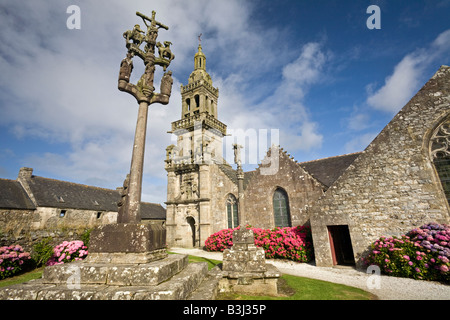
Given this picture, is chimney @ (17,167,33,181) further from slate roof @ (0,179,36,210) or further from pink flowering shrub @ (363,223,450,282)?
pink flowering shrub @ (363,223,450,282)

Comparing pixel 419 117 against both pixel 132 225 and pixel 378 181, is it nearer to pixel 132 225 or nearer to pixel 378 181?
pixel 378 181

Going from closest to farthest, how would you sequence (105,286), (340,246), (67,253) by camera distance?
(105,286)
(67,253)
(340,246)

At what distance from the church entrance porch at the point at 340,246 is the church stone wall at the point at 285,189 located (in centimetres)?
217

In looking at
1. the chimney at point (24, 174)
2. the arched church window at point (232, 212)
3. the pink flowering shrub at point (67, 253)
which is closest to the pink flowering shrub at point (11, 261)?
the pink flowering shrub at point (67, 253)

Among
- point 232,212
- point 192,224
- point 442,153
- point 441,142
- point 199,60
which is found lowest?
point 192,224

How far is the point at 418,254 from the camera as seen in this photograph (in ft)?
23.3

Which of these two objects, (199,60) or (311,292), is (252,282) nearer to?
(311,292)

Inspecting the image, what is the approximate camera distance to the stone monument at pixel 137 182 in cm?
385

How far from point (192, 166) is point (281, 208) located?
993 cm

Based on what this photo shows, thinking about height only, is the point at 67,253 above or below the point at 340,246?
above

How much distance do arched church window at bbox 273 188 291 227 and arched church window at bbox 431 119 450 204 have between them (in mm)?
7751

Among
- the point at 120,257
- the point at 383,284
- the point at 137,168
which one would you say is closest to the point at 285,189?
the point at 383,284

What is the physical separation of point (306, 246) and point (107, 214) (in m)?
24.3

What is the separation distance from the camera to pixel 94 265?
11.8 feet
